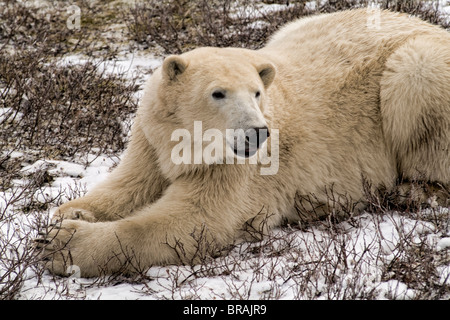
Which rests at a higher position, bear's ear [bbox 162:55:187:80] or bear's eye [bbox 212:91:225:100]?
bear's ear [bbox 162:55:187:80]

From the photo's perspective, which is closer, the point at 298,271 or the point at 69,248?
the point at 298,271

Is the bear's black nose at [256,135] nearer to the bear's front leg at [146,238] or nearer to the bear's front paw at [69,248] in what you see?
the bear's front leg at [146,238]

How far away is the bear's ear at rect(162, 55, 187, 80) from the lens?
392cm

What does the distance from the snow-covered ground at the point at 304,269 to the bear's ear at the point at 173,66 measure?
1.27 metres

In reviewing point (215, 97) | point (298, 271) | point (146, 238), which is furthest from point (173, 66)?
point (298, 271)

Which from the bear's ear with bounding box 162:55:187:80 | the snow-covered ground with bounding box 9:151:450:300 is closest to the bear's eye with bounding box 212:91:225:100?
the bear's ear with bounding box 162:55:187:80

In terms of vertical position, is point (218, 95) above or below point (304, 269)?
above

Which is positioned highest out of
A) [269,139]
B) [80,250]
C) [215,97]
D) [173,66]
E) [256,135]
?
[173,66]

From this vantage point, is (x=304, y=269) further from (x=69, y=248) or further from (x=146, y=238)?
(x=69, y=248)

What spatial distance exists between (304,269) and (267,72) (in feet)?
4.56

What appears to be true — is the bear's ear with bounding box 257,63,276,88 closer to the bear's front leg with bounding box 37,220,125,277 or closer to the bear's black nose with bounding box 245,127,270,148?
the bear's black nose with bounding box 245,127,270,148

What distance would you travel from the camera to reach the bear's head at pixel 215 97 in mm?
3699

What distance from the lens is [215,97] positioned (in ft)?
12.6
